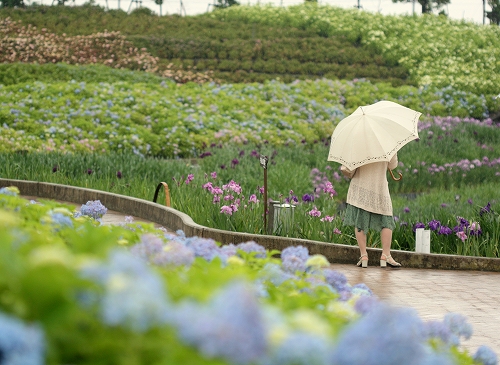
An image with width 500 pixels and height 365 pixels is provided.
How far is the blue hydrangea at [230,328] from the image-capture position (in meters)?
1.44

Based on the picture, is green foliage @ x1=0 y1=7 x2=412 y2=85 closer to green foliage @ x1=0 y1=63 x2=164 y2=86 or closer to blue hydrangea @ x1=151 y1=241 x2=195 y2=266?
green foliage @ x1=0 y1=63 x2=164 y2=86

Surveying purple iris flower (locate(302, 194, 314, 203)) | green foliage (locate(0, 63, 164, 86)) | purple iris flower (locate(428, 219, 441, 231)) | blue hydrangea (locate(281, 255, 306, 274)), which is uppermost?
green foliage (locate(0, 63, 164, 86))

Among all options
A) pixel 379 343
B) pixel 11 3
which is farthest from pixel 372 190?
pixel 11 3

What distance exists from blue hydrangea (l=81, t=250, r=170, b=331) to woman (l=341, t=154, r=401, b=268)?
637 cm

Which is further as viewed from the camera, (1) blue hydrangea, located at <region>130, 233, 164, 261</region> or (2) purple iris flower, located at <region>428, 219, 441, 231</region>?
(2) purple iris flower, located at <region>428, 219, 441, 231</region>

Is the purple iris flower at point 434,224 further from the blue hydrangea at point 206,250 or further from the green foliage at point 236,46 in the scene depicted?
the green foliage at point 236,46

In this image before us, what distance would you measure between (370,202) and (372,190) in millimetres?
119

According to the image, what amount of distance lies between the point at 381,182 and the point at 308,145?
390 inches

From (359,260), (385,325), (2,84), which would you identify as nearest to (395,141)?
(359,260)

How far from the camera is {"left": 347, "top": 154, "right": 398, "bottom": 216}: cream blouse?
7.83m

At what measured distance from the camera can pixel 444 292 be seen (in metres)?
7.05

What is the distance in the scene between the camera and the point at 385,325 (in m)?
1.54

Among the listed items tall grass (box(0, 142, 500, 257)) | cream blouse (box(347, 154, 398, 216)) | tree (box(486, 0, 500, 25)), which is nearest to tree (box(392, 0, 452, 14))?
tree (box(486, 0, 500, 25))

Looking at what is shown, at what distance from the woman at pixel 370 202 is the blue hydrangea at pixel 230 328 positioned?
252 inches
